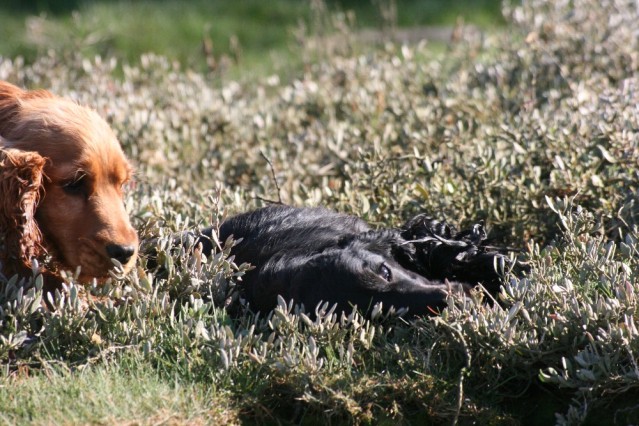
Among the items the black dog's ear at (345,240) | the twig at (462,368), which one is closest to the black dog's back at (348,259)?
the black dog's ear at (345,240)

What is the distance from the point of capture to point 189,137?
6906 mm

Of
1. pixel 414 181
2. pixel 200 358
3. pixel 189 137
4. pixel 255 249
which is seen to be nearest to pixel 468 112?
pixel 414 181

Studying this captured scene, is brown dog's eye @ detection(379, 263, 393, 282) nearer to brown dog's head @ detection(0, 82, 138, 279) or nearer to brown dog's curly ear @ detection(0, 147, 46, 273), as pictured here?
brown dog's head @ detection(0, 82, 138, 279)

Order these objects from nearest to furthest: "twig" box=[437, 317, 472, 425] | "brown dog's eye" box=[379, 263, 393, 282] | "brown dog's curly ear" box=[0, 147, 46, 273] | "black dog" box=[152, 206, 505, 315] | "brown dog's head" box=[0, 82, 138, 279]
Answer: "twig" box=[437, 317, 472, 425] < "brown dog's curly ear" box=[0, 147, 46, 273] < "brown dog's head" box=[0, 82, 138, 279] < "black dog" box=[152, 206, 505, 315] < "brown dog's eye" box=[379, 263, 393, 282]

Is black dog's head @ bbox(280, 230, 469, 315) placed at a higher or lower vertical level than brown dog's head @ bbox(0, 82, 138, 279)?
Result: lower

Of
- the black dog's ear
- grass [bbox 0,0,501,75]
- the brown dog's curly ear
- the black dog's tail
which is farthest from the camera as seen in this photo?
grass [bbox 0,0,501,75]

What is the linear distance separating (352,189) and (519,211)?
1.03 meters

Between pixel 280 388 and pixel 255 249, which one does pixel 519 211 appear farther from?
pixel 280 388

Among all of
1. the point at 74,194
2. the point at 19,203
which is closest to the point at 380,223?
the point at 74,194

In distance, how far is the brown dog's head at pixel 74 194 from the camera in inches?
154

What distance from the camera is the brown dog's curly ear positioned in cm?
379

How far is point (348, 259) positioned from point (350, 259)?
0.03 feet

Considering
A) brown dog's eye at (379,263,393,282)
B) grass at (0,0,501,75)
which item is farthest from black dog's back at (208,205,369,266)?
grass at (0,0,501,75)

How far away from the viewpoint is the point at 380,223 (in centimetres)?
514
